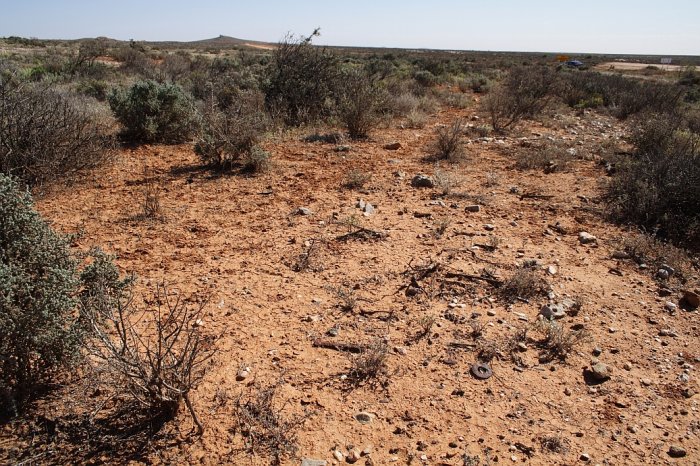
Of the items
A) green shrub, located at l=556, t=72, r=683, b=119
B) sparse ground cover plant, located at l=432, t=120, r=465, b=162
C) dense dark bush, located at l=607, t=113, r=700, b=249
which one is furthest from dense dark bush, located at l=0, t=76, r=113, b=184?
green shrub, located at l=556, t=72, r=683, b=119

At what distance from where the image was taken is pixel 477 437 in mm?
2340

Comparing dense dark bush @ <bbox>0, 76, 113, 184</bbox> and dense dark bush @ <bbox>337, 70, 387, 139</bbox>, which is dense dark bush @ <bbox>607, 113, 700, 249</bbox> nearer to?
dense dark bush @ <bbox>337, 70, 387, 139</bbox>

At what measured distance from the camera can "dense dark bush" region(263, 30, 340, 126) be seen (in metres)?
10.1

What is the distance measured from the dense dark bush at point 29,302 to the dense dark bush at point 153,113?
5.37 meters

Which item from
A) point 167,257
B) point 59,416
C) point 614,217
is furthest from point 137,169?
point 614,217

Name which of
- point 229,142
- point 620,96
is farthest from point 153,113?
point 620,96

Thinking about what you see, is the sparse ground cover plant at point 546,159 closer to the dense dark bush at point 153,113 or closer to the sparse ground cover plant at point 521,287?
the sparse ground cover plant at point 521,287

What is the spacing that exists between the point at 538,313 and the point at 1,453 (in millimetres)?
3400

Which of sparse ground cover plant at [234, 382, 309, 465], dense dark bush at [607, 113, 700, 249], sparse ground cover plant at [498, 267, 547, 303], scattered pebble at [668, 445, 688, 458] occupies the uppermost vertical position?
dense dark bush at [607, 113, 700, 249]

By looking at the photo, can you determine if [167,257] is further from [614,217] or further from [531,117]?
[531,117]

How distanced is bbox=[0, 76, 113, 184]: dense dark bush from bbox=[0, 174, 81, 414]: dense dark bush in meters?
3.26

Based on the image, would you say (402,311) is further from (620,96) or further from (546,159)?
(620,96)

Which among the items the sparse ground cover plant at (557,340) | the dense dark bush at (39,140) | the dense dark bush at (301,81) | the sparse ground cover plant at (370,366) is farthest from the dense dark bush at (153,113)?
the sparse ground cover plant at (557,340)

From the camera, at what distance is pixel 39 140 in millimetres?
5465
